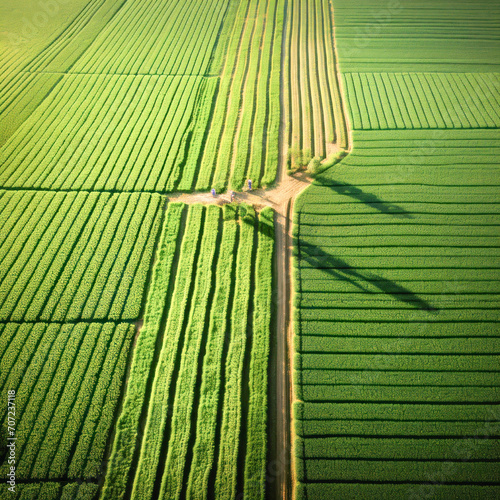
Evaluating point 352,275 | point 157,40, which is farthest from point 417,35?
point 352,275

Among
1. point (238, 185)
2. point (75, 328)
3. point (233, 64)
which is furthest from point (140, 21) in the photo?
point (75, 328)

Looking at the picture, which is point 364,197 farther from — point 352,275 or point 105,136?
point 105,136

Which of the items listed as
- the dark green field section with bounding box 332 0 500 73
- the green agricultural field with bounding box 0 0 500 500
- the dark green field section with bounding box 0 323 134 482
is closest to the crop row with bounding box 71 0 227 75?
the green agricultural field with bounding box 0 0 500 500

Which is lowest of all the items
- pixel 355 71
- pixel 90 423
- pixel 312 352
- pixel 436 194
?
pixel 90 423

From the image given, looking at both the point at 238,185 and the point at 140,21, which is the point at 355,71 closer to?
the point at 238,185

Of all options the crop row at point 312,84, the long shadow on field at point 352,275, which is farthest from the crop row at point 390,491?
the crop row at point 312,84

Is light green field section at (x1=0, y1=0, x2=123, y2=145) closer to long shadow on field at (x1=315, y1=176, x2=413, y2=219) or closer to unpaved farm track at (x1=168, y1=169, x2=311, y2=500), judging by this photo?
unpaved farm track at (x1=168, y1=169, x2=311, y2=500)
